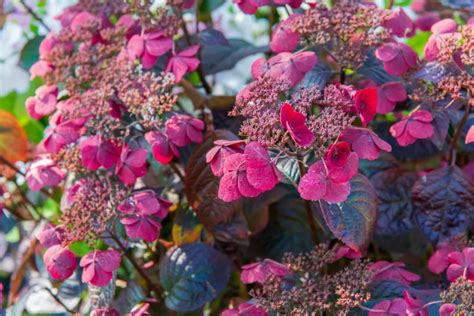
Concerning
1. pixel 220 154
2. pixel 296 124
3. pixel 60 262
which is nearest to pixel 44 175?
pixel 60 262

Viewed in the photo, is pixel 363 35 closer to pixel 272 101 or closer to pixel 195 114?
pixel 272 101

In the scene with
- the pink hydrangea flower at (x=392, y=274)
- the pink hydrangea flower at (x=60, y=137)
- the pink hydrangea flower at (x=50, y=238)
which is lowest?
the pink hydrangea flower at (x=392, y=274)

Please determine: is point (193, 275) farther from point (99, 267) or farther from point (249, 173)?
point (249, 173)

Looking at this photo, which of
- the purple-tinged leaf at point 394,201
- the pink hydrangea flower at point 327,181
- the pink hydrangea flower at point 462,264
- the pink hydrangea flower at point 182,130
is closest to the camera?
the pink hydrangea flower at point 327,181

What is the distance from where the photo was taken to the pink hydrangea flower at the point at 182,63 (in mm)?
1055

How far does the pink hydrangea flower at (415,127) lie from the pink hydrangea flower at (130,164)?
33 centimetres

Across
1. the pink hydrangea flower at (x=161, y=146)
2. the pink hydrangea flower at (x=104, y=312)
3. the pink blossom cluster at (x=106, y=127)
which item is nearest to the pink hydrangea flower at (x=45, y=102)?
the pink blossom cluster at (x=106, y=127)

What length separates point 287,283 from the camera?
0.90 metres

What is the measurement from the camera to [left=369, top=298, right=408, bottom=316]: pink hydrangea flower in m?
0.81

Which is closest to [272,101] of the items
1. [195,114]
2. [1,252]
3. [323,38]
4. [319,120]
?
[319,120]

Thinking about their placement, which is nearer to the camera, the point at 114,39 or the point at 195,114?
the point at 114,39

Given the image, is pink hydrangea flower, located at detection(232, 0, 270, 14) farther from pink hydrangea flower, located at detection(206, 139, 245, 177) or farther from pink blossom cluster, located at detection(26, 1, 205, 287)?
pink hydrangea flower, located at detection(206, 139, 245, 177)

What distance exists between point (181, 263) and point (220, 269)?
56 millimetres

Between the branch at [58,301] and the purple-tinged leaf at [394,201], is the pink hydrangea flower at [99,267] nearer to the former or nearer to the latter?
the branch at [58,301]
